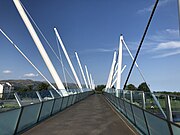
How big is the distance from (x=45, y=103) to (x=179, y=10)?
7.99m

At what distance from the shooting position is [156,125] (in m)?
5.88

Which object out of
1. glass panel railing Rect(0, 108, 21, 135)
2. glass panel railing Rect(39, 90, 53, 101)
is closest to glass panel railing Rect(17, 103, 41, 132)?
glass panel railing Rect(0, 108, 21, 135)

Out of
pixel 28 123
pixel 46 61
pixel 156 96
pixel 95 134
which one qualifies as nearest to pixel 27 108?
pixel 28 123

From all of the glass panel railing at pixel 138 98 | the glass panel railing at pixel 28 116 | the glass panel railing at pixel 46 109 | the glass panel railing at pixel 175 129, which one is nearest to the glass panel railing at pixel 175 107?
the glass panel railing at pixel 175 129

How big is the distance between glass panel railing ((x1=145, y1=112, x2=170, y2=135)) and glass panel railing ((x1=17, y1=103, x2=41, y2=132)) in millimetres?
4357

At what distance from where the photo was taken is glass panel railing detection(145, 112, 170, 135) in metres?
5.08

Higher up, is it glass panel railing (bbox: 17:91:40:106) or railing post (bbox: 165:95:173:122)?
glass panel railing (bbox: 17:91:40:106)

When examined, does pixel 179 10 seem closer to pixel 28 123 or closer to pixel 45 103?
pixel 28 123

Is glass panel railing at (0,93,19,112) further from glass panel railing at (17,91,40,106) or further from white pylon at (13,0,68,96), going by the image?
white pylon at (13,0,68,96)

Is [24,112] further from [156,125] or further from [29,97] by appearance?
[156,125]

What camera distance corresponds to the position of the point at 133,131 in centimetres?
845

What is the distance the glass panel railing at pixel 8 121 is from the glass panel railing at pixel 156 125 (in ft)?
13.9

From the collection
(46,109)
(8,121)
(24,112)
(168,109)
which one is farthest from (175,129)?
(46,109)

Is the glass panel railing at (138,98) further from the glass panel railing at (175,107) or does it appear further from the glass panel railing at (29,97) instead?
the glass panel railing at (29,97)
